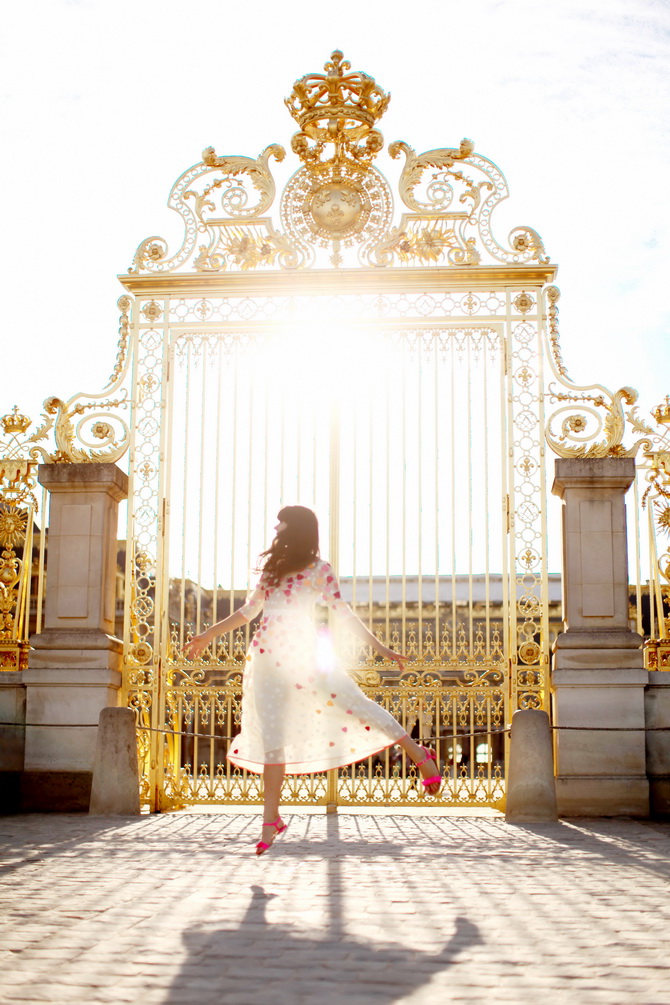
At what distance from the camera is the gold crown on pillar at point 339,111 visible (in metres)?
10.5

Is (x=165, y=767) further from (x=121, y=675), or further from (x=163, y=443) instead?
(x=163, y=443)

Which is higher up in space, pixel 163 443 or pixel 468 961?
pixel 163 443

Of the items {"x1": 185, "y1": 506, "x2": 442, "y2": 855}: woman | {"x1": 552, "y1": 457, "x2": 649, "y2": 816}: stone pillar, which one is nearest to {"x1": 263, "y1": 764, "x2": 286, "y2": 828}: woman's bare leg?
{"x1": 185, "y1": 506, "x2": 442, "y2": 855}: woman

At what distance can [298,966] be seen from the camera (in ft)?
11.5

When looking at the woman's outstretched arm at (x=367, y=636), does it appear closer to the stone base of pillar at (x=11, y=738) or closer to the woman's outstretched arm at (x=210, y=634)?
the woman's outstretched arm at (x=210, y=634)

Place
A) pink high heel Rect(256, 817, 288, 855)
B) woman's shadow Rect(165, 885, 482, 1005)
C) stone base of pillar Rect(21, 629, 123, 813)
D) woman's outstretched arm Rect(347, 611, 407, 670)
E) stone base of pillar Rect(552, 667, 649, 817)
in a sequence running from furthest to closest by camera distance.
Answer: stone base of pillar Rect(21, 629, 123, 813) < stone base of pillar Rect(552, 667, 649, 817) < woman's outstretched arm Rect(347, 611, 407, 670) < pink high heel Rect(256, 817, 288, 855) < woman's shadow Rect(165, 885, 482, 1005)

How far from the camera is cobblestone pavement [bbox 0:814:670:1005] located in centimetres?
330

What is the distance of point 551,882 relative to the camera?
17.4ft

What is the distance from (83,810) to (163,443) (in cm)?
317

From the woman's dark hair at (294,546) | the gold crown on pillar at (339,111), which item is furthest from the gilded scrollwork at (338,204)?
the woman's dark hair at (294,546)

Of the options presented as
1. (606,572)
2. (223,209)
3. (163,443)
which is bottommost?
(606,572)

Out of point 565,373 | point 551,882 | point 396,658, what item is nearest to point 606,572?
point 565,373

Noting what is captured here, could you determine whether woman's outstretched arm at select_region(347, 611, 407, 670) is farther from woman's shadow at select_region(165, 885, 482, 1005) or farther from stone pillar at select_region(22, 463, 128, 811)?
stone pillar at select_region(22, 463, 128, 811)

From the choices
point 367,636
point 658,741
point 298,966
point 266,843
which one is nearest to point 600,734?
point 658,741
